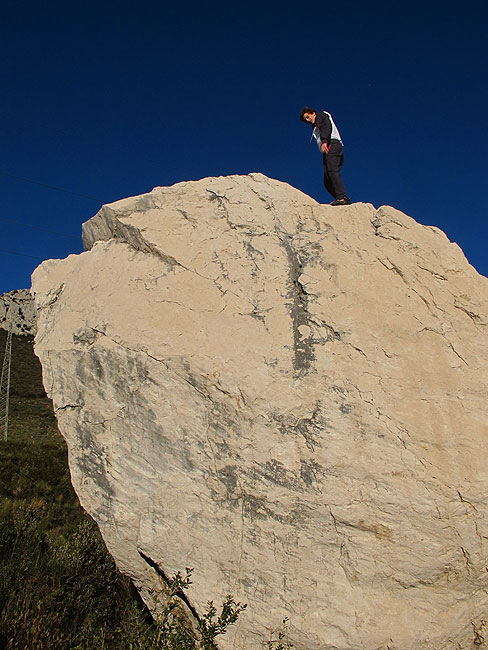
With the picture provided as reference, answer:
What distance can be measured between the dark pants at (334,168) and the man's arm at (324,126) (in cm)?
10

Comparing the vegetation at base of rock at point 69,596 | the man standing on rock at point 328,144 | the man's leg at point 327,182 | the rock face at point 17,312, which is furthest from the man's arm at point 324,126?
the rock face at point 17,312

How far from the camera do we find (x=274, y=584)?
10.6ft

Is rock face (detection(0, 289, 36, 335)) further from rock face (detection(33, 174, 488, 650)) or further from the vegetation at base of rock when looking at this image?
rock face (detection(33, 174, 488, 650))

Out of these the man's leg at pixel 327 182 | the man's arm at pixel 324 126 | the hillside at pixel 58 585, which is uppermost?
the man's arm at pixel 324 126

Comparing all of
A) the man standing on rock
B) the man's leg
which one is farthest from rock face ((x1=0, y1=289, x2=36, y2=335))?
the man's leg

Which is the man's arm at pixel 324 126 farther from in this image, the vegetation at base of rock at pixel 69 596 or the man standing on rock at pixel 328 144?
the vegetation at base of rock at pixel 69 596

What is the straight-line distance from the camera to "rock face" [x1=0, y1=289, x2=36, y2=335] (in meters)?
67.6

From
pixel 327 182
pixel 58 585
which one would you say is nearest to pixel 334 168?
pixel 327 182

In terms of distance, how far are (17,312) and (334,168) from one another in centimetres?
7738

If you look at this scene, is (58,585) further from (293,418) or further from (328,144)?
(328,144)

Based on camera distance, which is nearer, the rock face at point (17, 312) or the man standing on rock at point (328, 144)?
the man standing on rock at point (328, 144)

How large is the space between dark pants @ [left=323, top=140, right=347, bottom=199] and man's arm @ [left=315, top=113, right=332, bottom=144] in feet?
0.34

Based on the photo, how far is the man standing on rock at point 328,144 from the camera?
529 centimetres

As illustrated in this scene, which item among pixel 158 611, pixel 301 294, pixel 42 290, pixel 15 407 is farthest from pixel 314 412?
pixel 15 407
